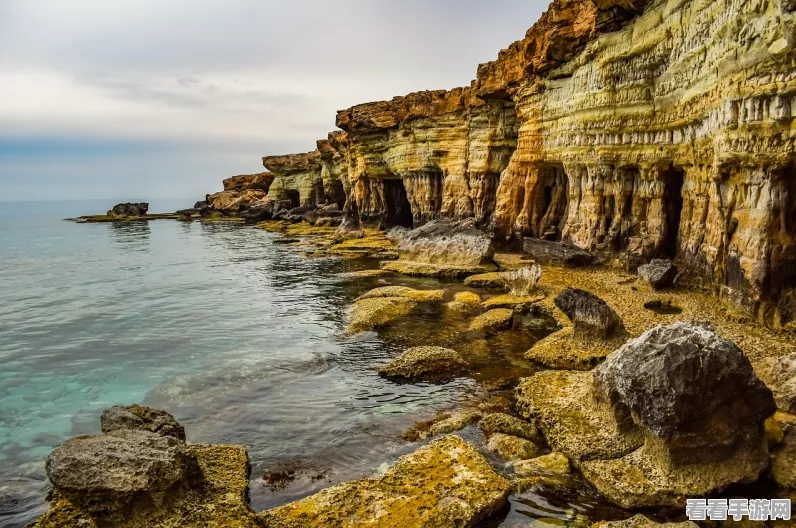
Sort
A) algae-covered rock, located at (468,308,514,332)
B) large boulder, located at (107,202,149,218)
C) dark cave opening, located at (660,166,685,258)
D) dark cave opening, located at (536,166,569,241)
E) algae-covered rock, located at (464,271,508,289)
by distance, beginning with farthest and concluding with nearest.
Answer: large boulder, located at (107,202,149,218) → dark cave opening, located at (536,166,569,241) → algae-covered rock, located at (464,271,508,289) → dark cave opening, located at (660,166,685,258) → algae-covered rock, located at (468,308,514,332)

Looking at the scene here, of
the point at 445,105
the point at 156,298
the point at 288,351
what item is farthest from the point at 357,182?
the point at 288,351

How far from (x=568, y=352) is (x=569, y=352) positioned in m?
0.03

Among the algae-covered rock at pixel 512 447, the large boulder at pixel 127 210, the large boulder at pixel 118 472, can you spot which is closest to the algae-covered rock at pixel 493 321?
the algae-covered rock at pixel 512 447

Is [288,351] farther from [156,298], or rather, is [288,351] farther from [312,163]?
[312,163]

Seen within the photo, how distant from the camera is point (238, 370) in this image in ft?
51.0

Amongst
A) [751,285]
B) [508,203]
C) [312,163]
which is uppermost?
[312,163]

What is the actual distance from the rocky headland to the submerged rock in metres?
0.13

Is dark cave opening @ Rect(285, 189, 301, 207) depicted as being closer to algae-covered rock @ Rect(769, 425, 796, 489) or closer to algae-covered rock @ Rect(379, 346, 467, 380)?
algae-covered rock @ Rect(379, 346, 467, 380)

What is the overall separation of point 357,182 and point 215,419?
157 ft

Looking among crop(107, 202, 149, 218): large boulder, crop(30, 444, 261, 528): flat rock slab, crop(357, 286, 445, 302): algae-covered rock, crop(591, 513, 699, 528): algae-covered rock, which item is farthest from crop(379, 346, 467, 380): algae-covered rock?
crop(107, 202, 149, 218): large boulder

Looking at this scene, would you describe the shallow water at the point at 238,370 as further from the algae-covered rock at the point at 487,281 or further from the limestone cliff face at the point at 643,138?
the limestone cliff face at the point at 643,138

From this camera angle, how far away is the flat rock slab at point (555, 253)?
83.1 feet

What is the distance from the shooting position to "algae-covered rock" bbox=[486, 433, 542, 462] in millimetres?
9445

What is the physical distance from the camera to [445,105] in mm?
43344
